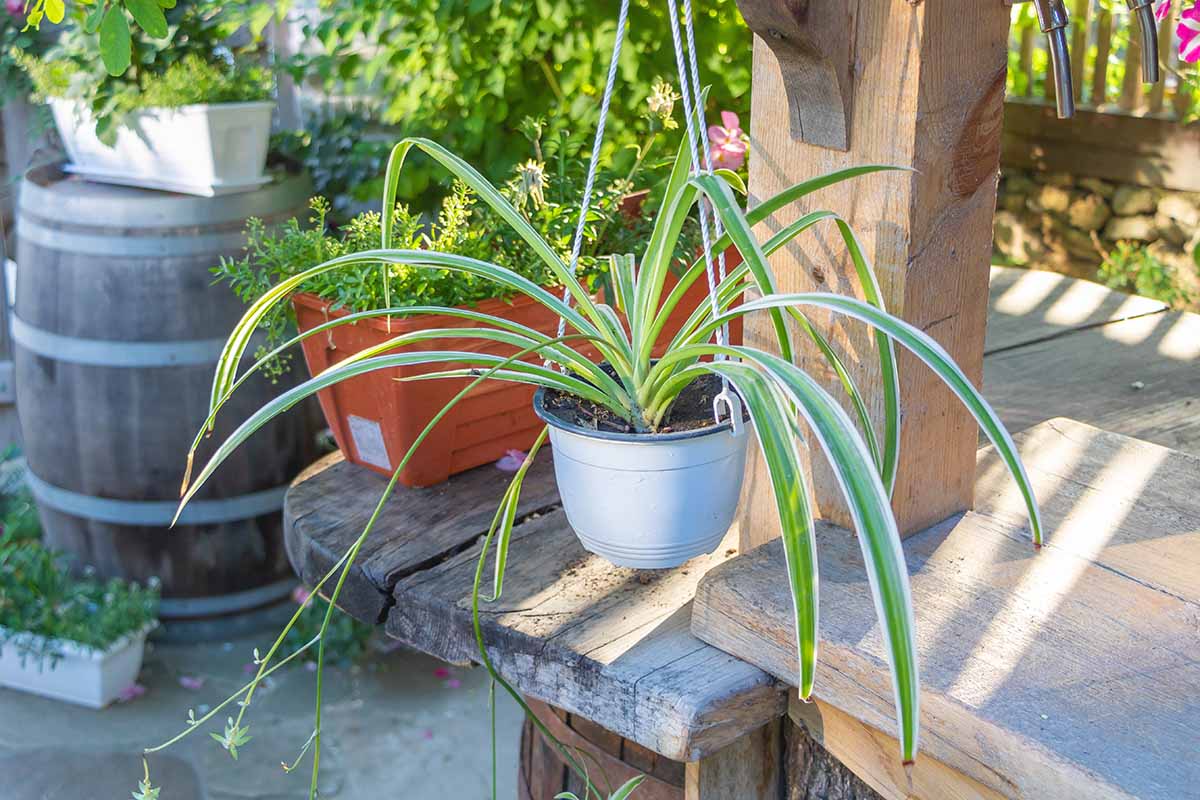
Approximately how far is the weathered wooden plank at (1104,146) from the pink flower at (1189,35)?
2.63 metres

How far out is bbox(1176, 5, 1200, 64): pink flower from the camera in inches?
60.9

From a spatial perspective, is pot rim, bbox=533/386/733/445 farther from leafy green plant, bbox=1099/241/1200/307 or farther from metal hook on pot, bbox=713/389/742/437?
leafy green plant, bbox=1099/241/1200/307

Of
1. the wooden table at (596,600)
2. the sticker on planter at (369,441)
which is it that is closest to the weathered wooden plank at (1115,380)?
the wooden table at (596,600)

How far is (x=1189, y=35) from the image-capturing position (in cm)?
163

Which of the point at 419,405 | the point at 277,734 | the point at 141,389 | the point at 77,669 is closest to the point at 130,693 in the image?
the point at 77,669

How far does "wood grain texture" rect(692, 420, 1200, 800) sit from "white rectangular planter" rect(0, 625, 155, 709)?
1861 millimetres

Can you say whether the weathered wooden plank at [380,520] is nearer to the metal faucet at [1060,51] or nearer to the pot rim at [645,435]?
the pot rim at [645,435]

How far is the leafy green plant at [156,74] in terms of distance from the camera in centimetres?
237

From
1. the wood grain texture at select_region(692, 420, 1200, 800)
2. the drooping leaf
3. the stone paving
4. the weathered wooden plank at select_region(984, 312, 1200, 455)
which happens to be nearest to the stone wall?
the weathered wooden plank at select_region(984, 312, 1200, 455)

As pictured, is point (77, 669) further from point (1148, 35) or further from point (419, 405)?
point (1148, 35)

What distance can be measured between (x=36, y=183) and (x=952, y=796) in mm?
2169

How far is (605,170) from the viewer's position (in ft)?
6.11

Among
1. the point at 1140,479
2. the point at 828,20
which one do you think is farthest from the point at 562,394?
the point at 1140,479

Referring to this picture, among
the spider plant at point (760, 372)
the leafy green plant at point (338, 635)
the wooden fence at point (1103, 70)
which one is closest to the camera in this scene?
the spider plant at point (760, 372)
